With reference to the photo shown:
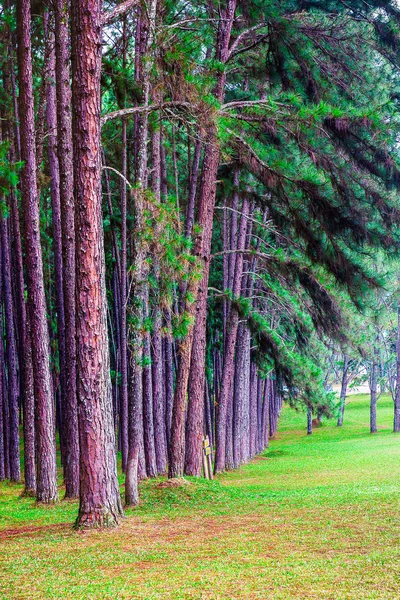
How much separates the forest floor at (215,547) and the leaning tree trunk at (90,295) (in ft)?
1.71

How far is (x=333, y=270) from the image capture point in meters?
12.9

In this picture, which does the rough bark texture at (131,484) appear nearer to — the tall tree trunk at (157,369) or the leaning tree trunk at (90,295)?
the leaning tree trunk at (90,295)

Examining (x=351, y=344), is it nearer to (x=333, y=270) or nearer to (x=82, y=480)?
(x=333, y=270)

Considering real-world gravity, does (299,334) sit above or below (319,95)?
below

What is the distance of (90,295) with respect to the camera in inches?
348

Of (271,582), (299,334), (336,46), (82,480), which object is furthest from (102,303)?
(299,334)

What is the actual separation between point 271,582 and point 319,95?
9315mm

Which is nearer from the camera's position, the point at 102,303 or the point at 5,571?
the point at 5,571

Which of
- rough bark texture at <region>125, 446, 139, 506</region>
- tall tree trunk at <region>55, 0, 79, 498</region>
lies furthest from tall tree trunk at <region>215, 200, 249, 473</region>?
rough bark texture at <region>125, 446, 139, 506</region>

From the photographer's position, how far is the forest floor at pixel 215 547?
19.7 ft

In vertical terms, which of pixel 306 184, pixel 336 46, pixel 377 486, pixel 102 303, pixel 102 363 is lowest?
pixel 377 486

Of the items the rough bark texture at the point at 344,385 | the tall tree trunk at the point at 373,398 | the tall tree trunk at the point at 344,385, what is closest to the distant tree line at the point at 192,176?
the tall tree trunk at the point at 373,398

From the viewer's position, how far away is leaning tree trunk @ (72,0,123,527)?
877 cm

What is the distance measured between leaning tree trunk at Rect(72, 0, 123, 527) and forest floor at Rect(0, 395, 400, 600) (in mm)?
522
